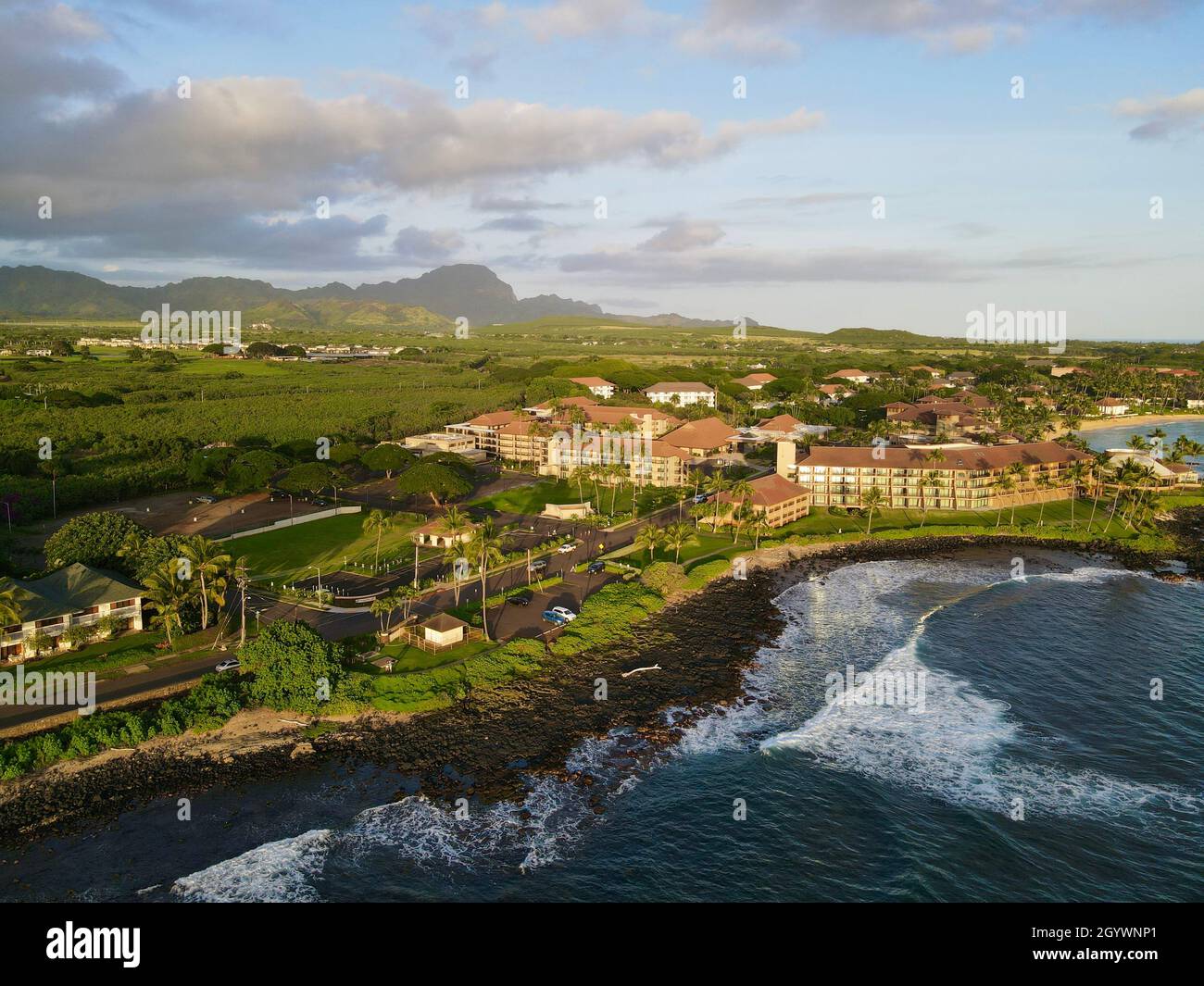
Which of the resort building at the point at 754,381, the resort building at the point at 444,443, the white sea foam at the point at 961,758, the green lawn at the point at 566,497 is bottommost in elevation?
the white sea foam at the point at 961,758

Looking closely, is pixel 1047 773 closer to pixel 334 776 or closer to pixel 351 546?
pixel 334 776

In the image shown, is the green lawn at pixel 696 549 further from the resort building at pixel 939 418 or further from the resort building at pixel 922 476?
the resort building at pixel 939 418

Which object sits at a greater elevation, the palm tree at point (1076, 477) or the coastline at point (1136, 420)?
the coastline at point (1136, 420)

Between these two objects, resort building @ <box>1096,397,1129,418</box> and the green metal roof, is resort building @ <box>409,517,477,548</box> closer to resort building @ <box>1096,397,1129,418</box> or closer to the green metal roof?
the green metal roof

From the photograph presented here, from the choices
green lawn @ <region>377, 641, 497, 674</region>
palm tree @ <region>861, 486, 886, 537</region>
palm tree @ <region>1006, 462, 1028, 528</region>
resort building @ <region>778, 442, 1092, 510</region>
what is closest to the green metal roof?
green lawn @ <region>377, 641, 497, 674</region>

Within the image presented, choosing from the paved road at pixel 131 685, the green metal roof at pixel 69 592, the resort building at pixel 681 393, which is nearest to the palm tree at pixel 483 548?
the paved road at pixel 131 685

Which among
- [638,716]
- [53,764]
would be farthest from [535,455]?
[53,764]
